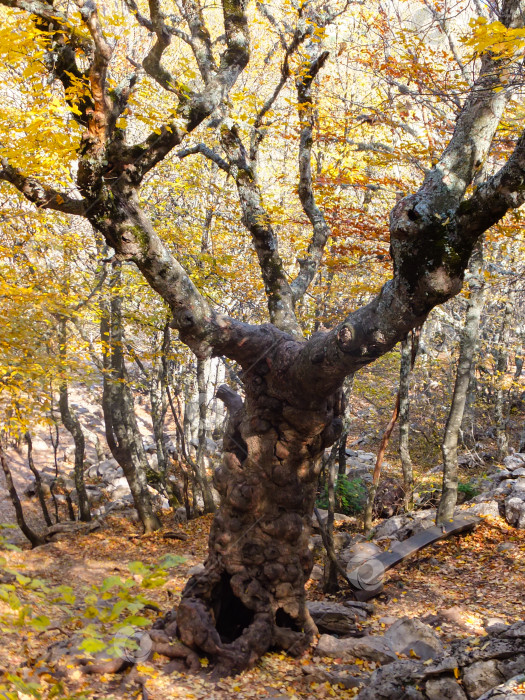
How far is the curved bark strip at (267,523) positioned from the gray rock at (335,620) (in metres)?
0.32

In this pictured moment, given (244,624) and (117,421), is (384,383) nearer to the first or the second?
(117,421)

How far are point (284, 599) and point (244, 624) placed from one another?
0.66 m

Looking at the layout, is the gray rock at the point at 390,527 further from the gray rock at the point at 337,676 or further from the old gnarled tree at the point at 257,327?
the gray rock at the point at 337,676

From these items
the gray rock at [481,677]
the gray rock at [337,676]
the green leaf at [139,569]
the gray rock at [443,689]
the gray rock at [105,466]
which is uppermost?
the gray rock at [105,466]

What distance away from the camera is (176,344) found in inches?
548

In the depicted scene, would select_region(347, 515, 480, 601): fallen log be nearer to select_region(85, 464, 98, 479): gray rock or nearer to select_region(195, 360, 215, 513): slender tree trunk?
select_region(195, 360, 215, 513): slender tree trunk

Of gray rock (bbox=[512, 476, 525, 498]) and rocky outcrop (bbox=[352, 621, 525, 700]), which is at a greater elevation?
gray rock (bbox=[512, 476, 525, 498])

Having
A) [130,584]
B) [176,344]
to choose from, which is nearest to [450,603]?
[130,584]

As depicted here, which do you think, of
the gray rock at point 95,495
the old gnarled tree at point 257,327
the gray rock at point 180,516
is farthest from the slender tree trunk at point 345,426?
the gray rock at point 95,495

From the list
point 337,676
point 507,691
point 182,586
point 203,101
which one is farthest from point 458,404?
point 203,101

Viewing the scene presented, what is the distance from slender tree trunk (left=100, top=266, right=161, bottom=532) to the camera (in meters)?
11.0

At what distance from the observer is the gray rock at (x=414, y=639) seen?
5312mm

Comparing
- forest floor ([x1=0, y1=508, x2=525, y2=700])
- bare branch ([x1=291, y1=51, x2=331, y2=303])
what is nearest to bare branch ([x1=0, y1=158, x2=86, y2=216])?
bare branch ([x1=291, y1=51, x2=331, y2=303])

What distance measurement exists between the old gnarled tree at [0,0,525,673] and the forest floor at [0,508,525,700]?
0.46 meters
